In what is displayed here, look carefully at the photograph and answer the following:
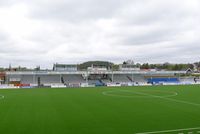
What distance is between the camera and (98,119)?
59.9ft

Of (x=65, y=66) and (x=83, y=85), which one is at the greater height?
(x=65, y=66)

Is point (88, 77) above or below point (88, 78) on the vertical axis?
above

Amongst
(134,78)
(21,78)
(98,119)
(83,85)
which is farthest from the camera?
(134,78)

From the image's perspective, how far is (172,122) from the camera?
16953 mm

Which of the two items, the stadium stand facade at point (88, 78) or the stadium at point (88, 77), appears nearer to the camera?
the stadium at point (88, 77)

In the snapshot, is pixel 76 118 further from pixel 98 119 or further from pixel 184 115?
pixel 184 115

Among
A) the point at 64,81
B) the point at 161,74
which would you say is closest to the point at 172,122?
the point at 64,81

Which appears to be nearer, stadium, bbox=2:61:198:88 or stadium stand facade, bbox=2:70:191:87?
stadium, bbox=2:61:198:88

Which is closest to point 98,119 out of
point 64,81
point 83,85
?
point 83,85

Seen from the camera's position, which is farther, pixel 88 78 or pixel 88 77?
pixel 88 77

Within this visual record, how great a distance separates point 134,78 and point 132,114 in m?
56.1

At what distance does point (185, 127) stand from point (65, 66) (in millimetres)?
67276

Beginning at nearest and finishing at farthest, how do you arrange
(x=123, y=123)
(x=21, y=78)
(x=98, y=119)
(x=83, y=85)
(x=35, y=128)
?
(x=35, y=128), (x=123, y=123), (x=98, y=119), (x=83, y=85), (x=21, y=78)

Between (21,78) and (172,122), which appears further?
(21,78)
